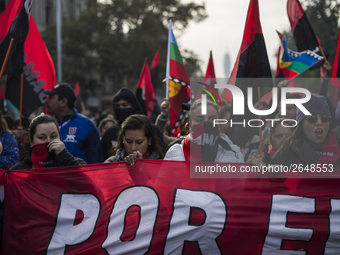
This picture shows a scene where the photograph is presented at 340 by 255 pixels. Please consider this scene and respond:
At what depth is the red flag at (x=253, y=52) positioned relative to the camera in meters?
3.83

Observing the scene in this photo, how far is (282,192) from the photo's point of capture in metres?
3.43

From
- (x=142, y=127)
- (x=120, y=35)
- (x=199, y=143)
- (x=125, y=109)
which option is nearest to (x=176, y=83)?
(x=125, y=109)

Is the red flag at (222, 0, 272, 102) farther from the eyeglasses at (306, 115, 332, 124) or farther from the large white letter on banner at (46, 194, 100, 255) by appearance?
the large white letter on banner at (46, 194, 100, 255)

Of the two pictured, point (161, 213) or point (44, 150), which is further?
point (44, 150)

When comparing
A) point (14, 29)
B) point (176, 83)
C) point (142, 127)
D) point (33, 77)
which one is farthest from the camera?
point (176, 83)

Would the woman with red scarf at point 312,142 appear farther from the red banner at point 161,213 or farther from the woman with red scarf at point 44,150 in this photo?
the woman with red scarf at point 44,150

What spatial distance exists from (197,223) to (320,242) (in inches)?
38.8

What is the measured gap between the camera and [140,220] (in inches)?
133

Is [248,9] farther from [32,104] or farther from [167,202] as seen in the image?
[32,104]

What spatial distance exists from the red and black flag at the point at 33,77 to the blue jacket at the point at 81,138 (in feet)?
2.89

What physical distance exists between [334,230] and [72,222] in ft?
6.93

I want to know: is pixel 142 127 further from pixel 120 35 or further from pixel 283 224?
pixel 120 35

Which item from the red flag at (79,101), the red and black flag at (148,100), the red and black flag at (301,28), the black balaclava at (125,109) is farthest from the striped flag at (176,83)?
the red flag at (79,101)

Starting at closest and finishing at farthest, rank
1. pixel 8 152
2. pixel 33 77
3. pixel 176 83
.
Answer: pixel 8 152, pixel 33 77, pixel 176 83
